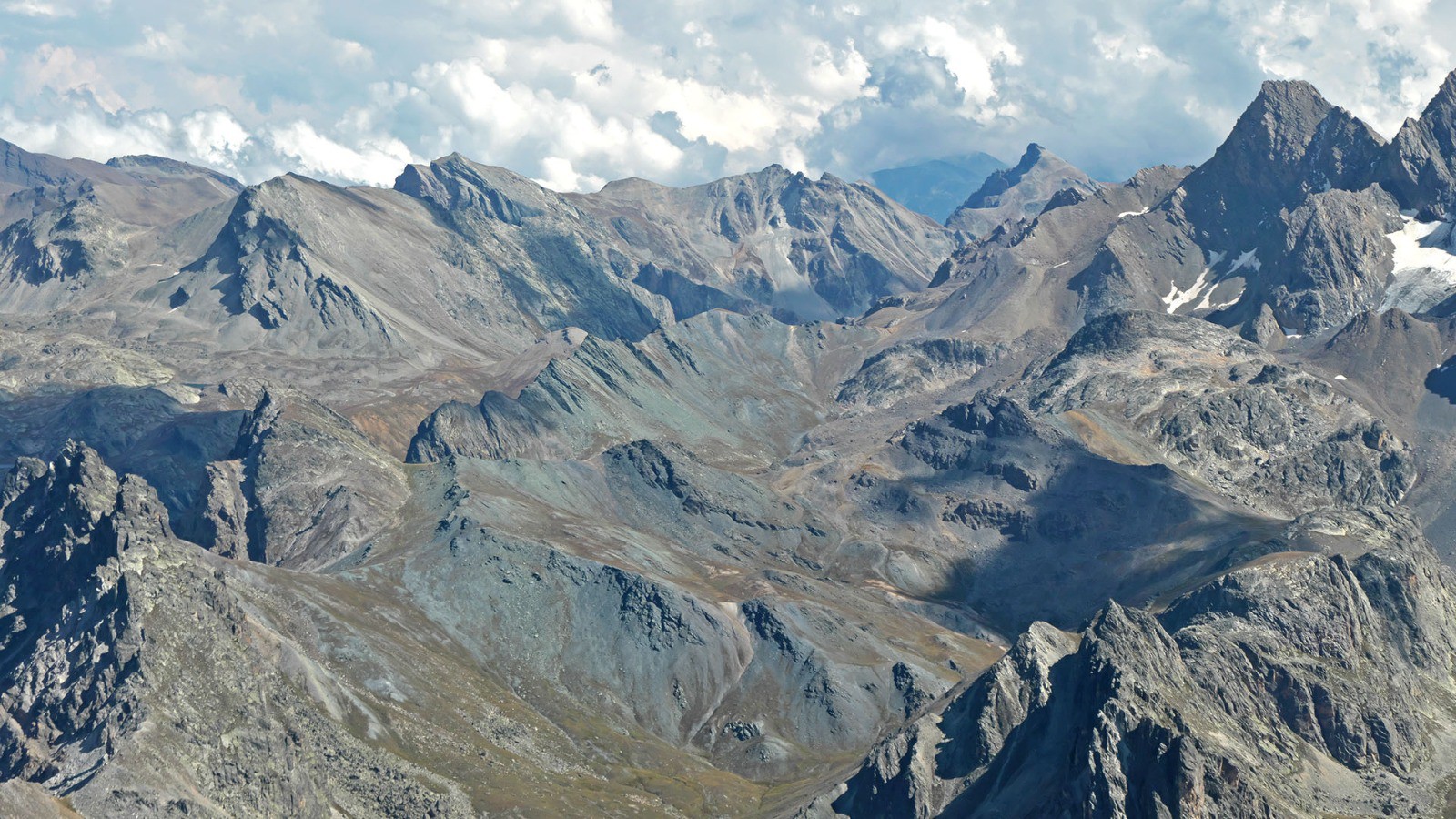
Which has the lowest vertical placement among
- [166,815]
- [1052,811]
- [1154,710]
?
[166,815]

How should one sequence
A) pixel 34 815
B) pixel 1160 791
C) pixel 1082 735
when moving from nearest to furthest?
pixel 34 815 → pixel 1160 791 → pixel 1082 735

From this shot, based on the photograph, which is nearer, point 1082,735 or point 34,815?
point 34,815

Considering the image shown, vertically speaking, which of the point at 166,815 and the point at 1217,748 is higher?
the point at 1217,748

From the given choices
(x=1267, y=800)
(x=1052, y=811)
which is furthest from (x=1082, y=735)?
(x=1267, y=800)

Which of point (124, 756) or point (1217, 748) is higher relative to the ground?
point (1217, 748)

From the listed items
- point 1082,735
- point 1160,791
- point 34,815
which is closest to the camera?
point 34,815

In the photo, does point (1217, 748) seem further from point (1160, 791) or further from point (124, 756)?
point (124, 756)

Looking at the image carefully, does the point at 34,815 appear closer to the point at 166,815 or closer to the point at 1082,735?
the point at 166,815

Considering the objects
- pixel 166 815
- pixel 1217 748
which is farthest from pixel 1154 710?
pixel 166 815

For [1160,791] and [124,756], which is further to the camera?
[124,756]
